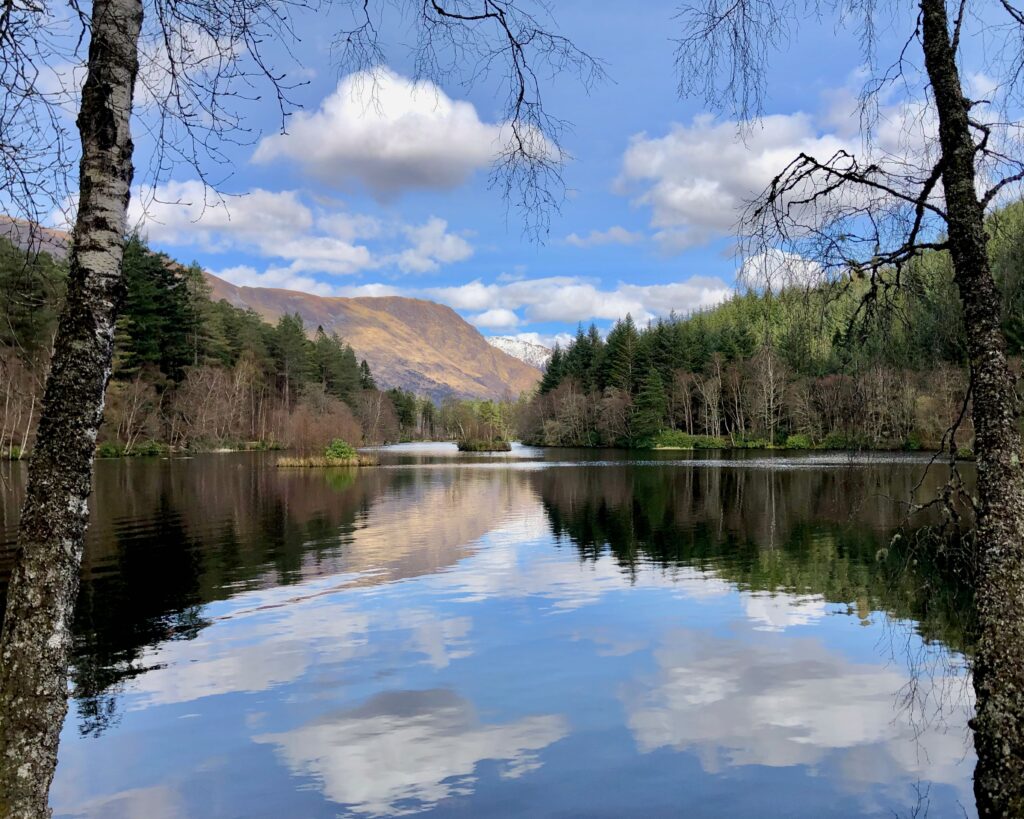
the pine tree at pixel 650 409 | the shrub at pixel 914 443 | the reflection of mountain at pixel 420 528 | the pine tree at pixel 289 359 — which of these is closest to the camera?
the reflection of mountain at pixel 420 528

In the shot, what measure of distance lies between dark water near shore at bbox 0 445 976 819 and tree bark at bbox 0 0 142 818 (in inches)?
107

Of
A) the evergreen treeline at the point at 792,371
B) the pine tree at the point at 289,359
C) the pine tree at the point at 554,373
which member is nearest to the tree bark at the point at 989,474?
the evergreen treeline at the point at 792,371

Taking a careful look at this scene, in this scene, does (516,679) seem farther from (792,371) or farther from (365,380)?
(365,380)

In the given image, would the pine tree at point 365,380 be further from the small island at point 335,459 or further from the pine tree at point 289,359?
the small island at point 335,459

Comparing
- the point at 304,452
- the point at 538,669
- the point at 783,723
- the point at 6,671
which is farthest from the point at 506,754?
the point at 304,452

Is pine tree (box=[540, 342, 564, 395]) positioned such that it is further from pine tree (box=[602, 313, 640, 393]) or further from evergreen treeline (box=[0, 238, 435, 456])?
evergreen treeline (box=[0, 238, 435, 456])

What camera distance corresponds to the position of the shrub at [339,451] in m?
54.4

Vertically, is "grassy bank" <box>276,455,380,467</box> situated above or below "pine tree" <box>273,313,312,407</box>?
below

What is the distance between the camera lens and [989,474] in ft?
12.9

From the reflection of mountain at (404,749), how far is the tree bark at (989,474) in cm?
366

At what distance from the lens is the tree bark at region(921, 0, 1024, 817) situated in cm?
373

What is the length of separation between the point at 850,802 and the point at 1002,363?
150 inches

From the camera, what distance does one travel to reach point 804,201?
4.77 metres

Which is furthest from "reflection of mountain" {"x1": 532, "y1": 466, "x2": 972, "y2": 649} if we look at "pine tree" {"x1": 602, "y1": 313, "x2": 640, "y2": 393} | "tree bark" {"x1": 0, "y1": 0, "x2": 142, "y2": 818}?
"pine tree" {"x1": 602, "y1": 313, "x2": 640, "y2": 393}
